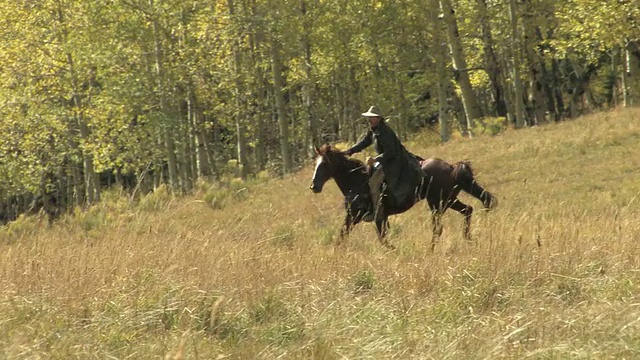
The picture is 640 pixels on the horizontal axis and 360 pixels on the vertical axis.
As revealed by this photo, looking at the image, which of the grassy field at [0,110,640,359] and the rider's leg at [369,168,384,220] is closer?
the grassy field at [0,110,640,359]

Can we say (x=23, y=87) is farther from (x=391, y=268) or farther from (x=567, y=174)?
(x=391, y=268)

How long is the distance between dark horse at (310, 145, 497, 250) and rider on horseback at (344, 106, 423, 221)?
0.13 m

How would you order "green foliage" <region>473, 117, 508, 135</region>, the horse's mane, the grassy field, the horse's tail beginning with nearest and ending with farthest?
the grassy field < the horse's tail < the horse's mane < "green foliage" <region>473, 117, 508, 135</region>

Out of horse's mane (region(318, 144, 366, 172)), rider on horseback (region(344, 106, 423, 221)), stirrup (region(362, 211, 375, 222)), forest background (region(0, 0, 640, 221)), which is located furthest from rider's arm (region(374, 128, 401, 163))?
forest background (region(0, 0, 640, 221))

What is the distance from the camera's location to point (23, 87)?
30469mm

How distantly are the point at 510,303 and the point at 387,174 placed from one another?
561 centimetres

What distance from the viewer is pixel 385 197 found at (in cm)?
1205

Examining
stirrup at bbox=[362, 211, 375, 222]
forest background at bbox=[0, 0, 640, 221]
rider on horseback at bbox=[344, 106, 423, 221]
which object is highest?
forest background at bbox=[0, 0, 640, 221]

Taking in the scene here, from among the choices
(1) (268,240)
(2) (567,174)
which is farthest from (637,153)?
(1) (268,240)

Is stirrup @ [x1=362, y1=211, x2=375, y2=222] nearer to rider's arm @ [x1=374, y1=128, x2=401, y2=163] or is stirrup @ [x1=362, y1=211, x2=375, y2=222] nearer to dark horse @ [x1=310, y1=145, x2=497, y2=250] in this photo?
dark horse @ [x1=310, y1=145, x2=497, y2=250]

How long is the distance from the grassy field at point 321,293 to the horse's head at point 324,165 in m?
1.56

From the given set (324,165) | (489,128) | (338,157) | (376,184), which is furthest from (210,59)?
(376,184)

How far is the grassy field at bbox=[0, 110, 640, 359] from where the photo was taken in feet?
17.4

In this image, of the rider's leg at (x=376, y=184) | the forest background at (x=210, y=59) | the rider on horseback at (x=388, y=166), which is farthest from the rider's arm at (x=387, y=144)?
the forest background at (x=210, y=59)
